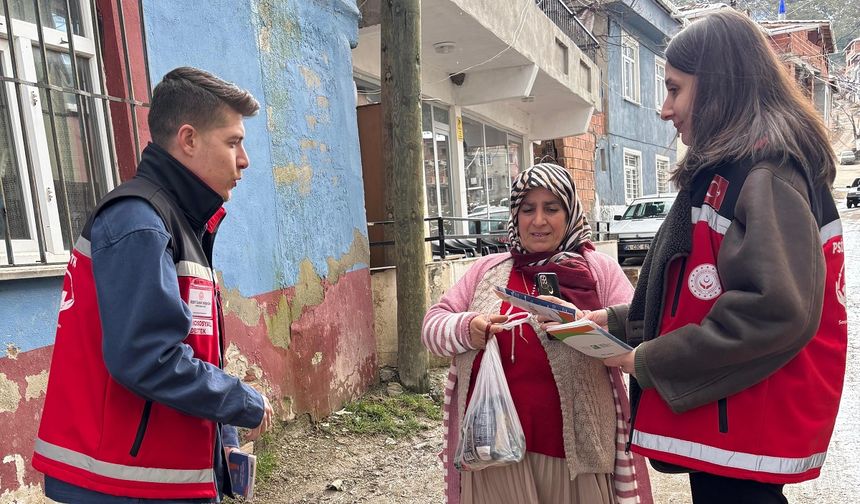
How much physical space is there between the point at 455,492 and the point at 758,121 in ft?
5.36

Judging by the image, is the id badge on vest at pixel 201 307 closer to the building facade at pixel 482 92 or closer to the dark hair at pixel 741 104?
the dark hair at pixel 741 104

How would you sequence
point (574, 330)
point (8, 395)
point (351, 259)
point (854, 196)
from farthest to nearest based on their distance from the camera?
point (854, 196) < point (351, 259) < point (8, 395) < point (574, 330)

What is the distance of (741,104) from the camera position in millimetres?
1541

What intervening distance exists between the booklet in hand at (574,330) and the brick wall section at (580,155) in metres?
12.4

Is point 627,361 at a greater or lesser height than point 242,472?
greater

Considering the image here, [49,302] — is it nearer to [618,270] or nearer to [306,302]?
[306,302]

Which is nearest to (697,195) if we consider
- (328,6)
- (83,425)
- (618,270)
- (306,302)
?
(618,270)

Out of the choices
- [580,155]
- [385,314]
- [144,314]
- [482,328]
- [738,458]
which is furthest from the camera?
[580,155]

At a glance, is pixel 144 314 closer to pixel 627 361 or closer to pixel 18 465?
pixel 627 361

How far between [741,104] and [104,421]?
173cm

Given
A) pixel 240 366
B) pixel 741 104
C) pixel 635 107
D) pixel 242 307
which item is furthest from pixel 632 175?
pixel 741 104

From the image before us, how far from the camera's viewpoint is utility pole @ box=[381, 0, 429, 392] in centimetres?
500

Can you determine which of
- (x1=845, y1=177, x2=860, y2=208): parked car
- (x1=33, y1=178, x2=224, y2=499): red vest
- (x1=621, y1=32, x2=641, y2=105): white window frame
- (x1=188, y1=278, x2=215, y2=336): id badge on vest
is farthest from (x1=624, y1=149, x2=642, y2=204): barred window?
(x1=33, y1=178, x2=224, y2=499): red vest

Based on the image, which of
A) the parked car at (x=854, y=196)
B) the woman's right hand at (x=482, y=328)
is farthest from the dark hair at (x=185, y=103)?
the parked car at (x=854, y=196)
